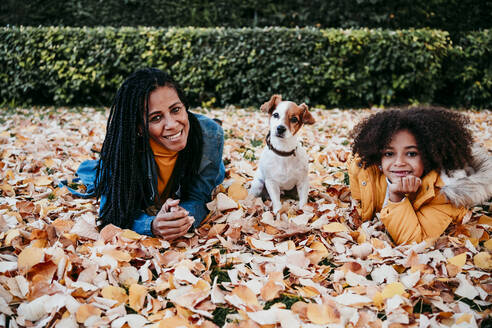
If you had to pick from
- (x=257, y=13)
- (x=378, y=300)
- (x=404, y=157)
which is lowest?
(x=378, y=300)

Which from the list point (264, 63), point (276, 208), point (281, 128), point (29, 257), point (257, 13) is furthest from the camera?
point (257, 13)

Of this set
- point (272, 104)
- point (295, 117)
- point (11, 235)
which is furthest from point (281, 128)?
point (11, 235)

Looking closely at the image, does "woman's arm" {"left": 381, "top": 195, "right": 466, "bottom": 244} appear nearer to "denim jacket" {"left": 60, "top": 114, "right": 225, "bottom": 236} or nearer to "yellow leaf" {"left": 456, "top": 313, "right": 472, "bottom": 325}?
"yellow leaf" {"left": 456, "top": 313, "right": 472, "bottom": 325}

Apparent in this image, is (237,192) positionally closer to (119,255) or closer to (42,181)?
(119,255)

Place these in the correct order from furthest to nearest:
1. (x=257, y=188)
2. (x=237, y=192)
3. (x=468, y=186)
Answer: (x=237, y=192) < (x=257, y=188) < (x=468, y=186)

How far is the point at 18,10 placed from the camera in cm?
1065

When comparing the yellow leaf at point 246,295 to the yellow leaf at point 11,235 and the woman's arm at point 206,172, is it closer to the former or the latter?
the woman's arm at point 206,172

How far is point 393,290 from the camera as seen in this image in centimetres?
170

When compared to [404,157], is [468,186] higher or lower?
lower

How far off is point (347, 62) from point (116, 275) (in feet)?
22.1

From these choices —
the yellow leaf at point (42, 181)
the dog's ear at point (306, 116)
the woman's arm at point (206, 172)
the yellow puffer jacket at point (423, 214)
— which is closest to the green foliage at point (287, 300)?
the yellow puffer jacket at point (423, 214)

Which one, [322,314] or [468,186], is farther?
[468,186]

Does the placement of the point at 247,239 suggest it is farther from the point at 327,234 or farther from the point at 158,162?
the point at 158,162

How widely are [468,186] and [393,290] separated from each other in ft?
2.86
